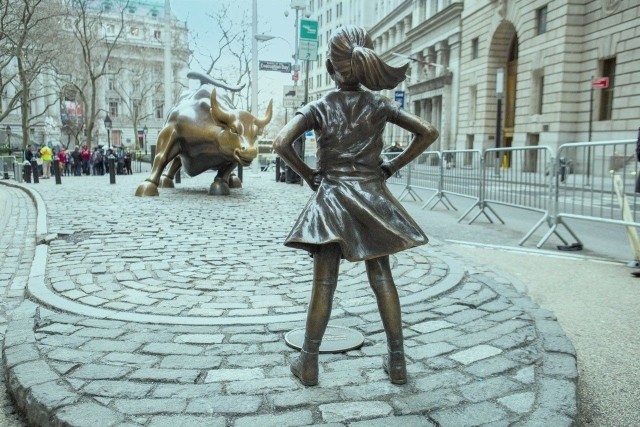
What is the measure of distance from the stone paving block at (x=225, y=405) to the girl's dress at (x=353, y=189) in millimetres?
788

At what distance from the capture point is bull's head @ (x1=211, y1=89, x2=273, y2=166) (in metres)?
11.1

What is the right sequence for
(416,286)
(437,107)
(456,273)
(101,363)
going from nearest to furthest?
1. (101,363)
2. (416,286)
3. (456,273)
4. (437,107)

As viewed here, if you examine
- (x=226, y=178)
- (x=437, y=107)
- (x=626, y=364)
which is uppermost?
(x=437, y=107)

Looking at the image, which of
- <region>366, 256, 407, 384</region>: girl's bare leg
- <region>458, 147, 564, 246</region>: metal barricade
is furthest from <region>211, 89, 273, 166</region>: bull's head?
<region>366, 256, 407, 384</region>: girl's bare leg

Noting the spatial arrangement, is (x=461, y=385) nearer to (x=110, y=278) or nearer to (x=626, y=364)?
(x=626, y=364)

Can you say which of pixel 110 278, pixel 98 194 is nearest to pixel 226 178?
pixel 98 194

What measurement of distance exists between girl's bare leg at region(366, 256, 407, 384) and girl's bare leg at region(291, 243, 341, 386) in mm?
228

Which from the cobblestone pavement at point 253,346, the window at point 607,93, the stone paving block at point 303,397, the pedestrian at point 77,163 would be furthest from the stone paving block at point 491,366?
the pedestrian at point 77,163

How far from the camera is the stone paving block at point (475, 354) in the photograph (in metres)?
3.18

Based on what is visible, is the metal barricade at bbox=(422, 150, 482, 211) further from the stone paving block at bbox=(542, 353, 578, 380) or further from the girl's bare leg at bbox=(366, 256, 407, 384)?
the girl's bare leg at bbox=(366, 256, 407, 384)

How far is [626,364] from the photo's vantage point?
3.38m

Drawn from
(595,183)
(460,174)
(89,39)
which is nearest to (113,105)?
(89,39)

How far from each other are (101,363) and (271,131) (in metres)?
89.2

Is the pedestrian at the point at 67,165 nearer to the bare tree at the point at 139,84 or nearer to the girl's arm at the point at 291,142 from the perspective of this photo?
the bare tree at the point at 139,84
